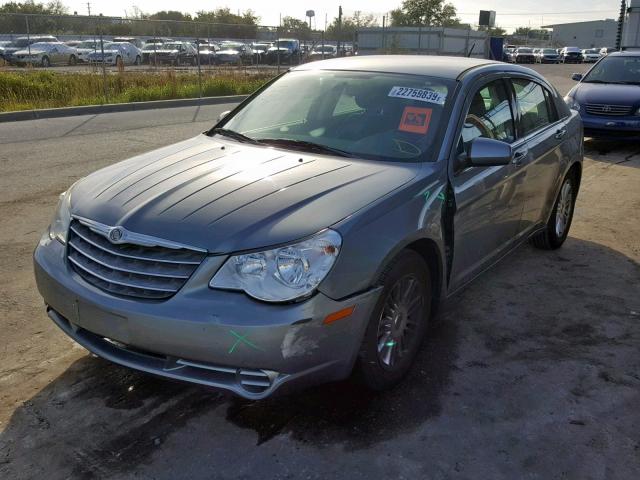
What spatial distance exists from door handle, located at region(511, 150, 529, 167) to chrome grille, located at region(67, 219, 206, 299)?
8.22 ft

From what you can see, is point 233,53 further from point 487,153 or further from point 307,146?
point 487,153

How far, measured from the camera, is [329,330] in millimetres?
2678

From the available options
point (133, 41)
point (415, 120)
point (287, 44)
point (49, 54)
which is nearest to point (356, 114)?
point (415, 120)

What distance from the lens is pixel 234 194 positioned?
3027 mm

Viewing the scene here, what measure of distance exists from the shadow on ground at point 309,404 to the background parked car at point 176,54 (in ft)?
70.1

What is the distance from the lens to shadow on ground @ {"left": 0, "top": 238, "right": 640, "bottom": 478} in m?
2.76

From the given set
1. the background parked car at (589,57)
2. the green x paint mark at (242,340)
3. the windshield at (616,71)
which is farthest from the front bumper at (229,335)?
the background parked car at (589,57)

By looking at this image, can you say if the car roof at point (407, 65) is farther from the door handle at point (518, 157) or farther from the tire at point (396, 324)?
the tire at point (396, 324)

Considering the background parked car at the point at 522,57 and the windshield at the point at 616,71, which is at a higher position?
the background parked car at the point at 522,57

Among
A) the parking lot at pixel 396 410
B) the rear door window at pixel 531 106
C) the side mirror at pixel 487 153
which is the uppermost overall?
the rear door window at pixel 531 106

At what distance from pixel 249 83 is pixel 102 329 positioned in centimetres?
1910

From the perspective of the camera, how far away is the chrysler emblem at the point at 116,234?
280 centimetres

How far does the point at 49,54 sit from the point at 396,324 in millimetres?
28030

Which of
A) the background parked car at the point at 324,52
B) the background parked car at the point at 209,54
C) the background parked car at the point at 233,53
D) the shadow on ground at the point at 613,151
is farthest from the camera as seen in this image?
the background parked car at the point at 324,52
